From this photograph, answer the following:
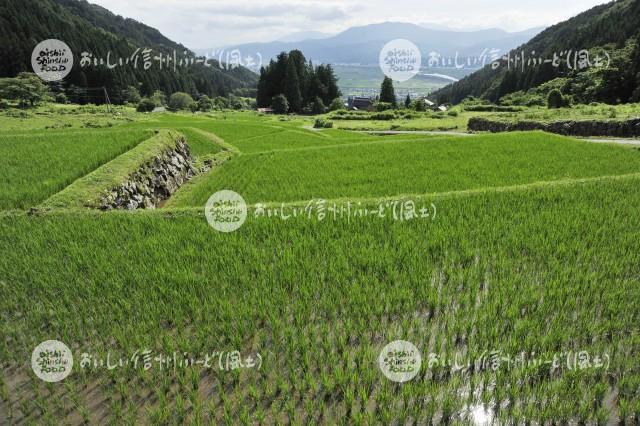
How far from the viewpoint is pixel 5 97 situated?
31.5 metres

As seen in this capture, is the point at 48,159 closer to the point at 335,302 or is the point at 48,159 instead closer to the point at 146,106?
the point at 335,302

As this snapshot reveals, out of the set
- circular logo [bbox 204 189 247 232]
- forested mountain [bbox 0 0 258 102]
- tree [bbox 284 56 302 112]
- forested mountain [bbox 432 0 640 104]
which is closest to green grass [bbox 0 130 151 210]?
circular logo [bbox 204 189 247 232]

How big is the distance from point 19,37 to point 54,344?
66.8m

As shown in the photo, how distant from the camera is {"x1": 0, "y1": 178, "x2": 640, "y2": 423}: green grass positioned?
2617 millimetres

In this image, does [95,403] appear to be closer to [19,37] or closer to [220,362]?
[220,362]

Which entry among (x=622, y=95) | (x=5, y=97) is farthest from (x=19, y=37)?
(x=622, y=95)

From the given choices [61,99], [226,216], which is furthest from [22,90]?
[226,216]

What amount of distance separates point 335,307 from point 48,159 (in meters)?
9.11

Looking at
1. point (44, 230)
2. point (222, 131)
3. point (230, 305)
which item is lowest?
point (230, 305)

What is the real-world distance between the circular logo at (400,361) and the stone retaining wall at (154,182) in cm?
658

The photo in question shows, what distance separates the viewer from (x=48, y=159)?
9.00 meters

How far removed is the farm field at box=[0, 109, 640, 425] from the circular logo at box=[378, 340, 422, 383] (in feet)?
0.21

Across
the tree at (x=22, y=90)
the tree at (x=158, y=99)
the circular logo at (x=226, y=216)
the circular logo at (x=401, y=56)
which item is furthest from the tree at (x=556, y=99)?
the tree at (x=22, y=90)

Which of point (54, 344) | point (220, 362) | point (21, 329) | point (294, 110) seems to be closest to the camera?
point (220, 362)
